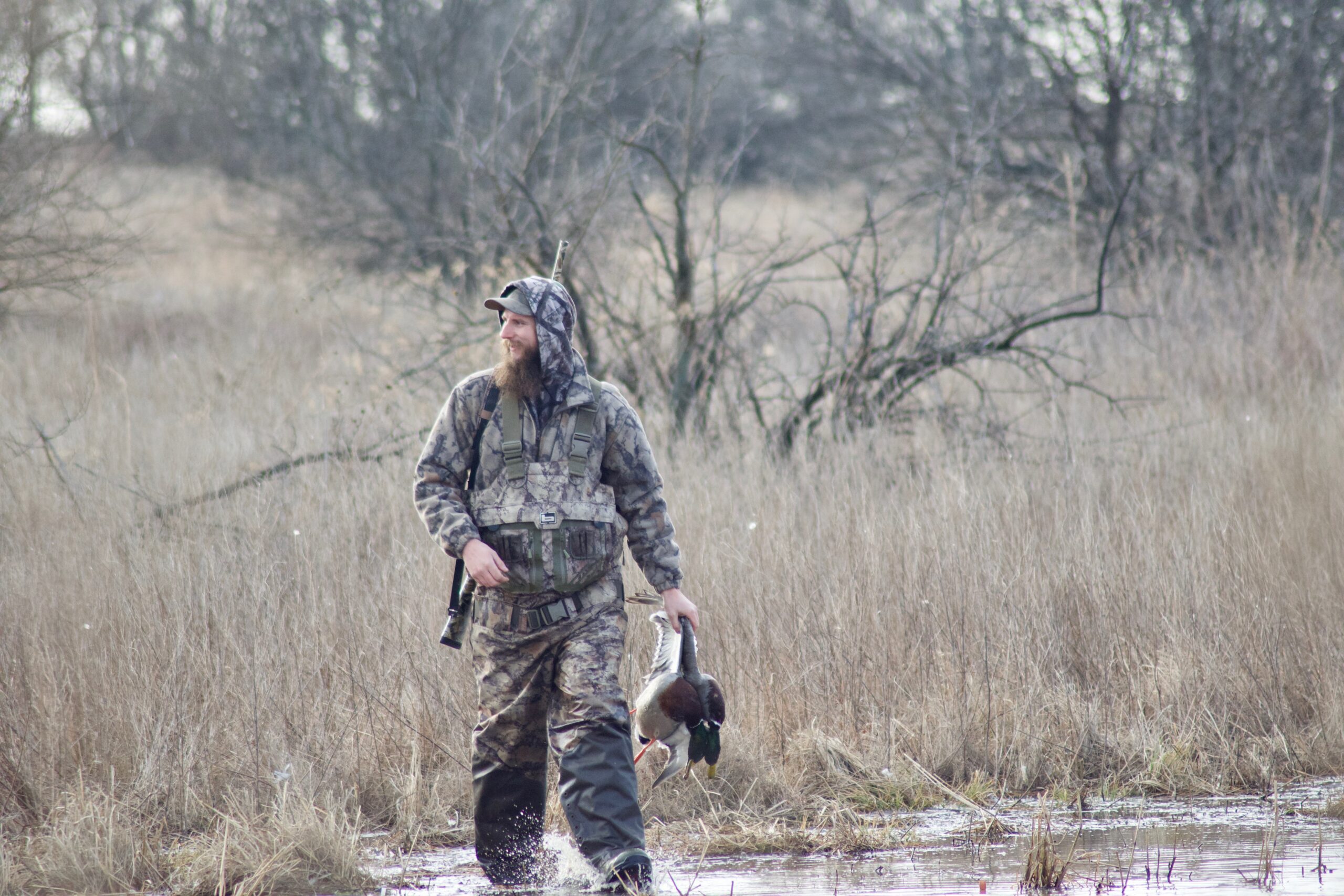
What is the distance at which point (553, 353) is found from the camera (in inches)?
163

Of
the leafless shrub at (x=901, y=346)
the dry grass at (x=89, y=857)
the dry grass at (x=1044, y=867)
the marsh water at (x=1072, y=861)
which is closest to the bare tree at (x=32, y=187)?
the leafless shrub at (x=901, y=346)

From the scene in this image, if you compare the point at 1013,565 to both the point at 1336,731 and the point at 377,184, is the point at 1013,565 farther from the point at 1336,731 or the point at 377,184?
the point at 377,184

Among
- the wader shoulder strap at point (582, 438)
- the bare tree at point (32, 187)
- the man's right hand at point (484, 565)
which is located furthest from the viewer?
the bare tree at point (32, 187)

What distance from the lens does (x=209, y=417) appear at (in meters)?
10.2

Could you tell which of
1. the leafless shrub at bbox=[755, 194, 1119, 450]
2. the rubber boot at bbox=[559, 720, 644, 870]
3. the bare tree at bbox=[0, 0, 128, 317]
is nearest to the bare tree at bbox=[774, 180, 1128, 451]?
the leafless shrub at bbox=[755, 194, 1119, 450]

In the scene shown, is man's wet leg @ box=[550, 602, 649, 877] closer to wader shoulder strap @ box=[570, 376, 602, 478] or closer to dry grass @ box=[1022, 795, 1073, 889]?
wader shoulder strap @ box=[570, 376, 602, 478]

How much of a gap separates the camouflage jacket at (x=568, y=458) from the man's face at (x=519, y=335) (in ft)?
0.53

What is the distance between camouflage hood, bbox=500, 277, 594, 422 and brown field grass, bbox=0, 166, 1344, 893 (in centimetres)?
156

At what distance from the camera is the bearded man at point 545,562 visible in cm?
398

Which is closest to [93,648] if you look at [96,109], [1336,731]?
[1336,731]

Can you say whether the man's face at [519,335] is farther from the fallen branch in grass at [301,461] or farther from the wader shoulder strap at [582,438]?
the fallen branch in grass at [301,461]

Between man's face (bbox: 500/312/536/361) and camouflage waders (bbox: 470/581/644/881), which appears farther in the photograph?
man's face (bbox: 500/312/536/361)

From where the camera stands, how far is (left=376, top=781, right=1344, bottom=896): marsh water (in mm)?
4055

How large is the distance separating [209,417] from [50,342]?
12.6 feet
